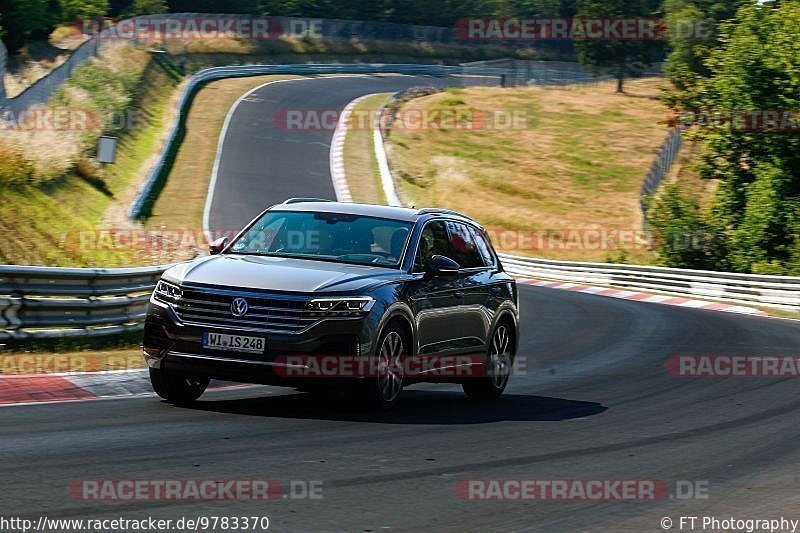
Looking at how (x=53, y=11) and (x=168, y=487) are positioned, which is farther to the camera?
(x=53, y=11)

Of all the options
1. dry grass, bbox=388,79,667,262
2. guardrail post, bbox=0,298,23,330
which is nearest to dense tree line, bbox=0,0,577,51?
dry grass, bbox=388,79,667,262

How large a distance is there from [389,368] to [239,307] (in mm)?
1379

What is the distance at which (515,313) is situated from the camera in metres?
12.7

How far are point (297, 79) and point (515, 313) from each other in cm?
6057

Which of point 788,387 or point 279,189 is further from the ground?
point 788,387

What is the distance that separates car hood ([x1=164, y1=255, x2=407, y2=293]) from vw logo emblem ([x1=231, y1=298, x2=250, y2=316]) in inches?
4.4

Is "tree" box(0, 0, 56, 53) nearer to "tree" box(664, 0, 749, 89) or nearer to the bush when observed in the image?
"tree" box(664, 0, 749, 89)

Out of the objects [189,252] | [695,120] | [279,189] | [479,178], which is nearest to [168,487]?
[189,252]

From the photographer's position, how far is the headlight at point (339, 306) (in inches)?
374

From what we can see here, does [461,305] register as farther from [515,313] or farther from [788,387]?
[788,387]

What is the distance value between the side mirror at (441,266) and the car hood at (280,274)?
1.14ft

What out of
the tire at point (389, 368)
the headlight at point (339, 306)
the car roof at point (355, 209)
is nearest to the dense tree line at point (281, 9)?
the car roof at point (355, 209)

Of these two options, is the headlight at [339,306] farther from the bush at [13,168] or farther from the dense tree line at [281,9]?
the dense tree line at [281,9]

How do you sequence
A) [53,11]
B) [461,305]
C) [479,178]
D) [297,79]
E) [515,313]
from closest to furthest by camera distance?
[461,305] < [515,313] < [479,178] < [53,11] < [297,79]
